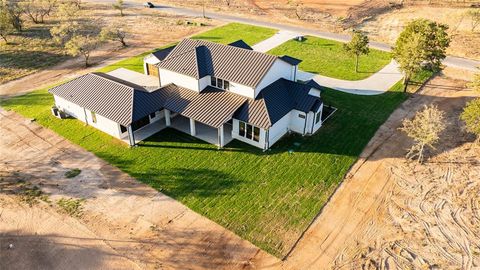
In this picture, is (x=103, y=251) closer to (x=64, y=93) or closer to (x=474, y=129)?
(x=64, y=93)

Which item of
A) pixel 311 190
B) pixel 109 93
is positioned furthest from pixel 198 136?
pixel 311 190

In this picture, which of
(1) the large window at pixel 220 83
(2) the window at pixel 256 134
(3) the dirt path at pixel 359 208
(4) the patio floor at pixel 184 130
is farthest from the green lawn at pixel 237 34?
(3) the dirt path at pixel 359 208

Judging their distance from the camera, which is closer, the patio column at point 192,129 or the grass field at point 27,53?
the patio column at point 192,129

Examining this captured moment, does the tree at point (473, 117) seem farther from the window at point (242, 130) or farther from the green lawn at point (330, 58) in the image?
the window at point (242, 130)

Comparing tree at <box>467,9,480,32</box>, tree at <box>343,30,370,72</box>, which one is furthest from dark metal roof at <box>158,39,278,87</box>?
tree at <box>467,9,480,32</box>

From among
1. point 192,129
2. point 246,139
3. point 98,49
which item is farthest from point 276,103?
point 98,49

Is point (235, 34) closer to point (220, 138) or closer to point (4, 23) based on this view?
point (220, 138)
